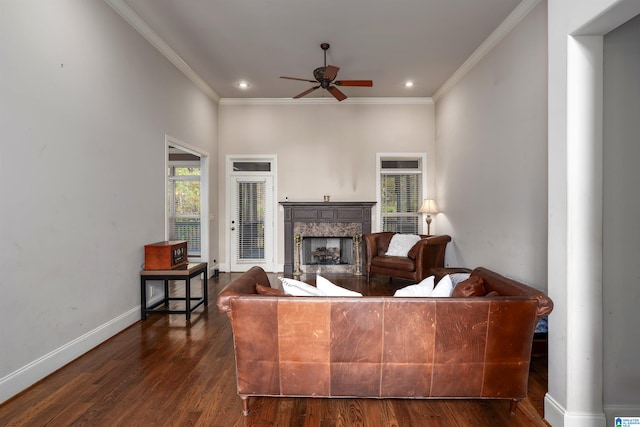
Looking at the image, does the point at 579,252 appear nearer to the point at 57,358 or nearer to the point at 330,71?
the point at 330,71

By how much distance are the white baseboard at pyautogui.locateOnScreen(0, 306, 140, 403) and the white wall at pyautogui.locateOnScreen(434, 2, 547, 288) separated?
4.13 metres

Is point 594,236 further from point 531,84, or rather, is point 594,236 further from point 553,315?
point 531,84

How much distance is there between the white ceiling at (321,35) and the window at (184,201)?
230cm

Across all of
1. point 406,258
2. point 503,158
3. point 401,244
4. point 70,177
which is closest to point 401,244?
point 401,244

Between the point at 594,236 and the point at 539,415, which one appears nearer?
the point at 594,236

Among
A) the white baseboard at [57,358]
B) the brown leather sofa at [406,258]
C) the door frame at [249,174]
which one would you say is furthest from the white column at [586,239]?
the door frame at [249,174]

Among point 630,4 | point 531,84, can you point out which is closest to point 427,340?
point 630,4

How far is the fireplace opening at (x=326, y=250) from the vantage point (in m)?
6.12

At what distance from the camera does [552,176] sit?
188 cm

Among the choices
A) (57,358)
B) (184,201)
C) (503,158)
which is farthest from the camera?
(184,201)

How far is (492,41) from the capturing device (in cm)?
386

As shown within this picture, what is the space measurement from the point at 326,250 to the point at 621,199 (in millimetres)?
4712

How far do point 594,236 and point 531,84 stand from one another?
2123 mm

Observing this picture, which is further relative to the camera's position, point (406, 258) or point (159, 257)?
point (406, 258)
